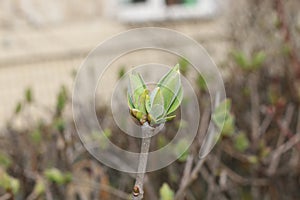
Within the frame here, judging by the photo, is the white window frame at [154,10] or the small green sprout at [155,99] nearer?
the small green sprout at [155,99]

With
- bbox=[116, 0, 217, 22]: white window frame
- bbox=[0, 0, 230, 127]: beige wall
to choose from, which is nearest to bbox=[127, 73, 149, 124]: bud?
bbox=[0, 0, 230, 127]: beige wall

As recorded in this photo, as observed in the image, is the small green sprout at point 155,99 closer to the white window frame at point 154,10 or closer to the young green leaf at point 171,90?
the young green leaf at point 171,90

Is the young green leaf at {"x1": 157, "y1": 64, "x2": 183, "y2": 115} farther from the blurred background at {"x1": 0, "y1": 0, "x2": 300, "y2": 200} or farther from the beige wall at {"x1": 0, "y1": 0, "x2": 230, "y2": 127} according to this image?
the beige wall at {"x1": 0, "y1": 0, "x2": 230, "y2": 127}

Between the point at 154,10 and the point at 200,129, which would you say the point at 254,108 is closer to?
the point at 200,129

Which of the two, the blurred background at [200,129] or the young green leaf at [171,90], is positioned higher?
the young green leaf at [171,90]

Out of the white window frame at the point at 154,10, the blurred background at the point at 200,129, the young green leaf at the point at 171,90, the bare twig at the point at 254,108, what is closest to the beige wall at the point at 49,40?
the blurred background at the point at 200,129

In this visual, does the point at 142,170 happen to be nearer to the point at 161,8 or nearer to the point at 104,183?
the point at 104,183

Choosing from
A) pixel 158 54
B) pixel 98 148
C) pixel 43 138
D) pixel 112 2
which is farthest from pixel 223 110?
pixel 112 2

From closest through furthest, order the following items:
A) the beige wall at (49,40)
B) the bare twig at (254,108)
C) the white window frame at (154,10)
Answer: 1. the bare twig at (254,108)
2. the beige wall at (49,40)
3. the white window frame at (154,10)
